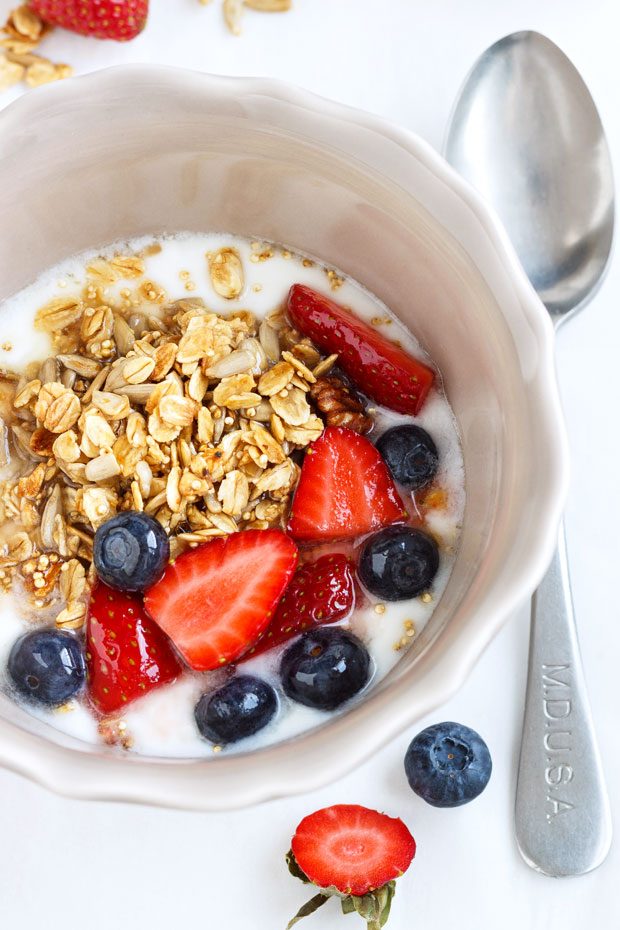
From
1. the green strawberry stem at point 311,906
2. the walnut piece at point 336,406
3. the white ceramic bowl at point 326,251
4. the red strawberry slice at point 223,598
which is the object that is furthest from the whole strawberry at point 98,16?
the green strawberry stem at point 311,906

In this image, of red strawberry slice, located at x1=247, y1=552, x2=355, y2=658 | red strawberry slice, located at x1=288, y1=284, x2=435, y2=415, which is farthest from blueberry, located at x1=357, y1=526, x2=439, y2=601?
red strawberry slice, located at x1=288, y1=284, x2=435, y2=415

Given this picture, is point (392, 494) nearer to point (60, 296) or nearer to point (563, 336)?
point (563, 336)

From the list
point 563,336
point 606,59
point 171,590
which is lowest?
point 171,590

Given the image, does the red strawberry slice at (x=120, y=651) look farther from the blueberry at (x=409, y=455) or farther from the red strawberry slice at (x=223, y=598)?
the blueberry at (x=409, y=455)

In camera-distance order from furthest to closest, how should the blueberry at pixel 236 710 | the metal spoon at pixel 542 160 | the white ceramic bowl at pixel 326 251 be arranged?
the metal spoon at pixel 542 160 < the blueberry at pixel 236 710 < the white ceramic bowl at pixel 326 251

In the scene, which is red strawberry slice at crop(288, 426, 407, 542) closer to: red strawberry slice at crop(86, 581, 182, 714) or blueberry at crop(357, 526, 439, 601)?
blueberry at crop(357, 526, 439, 601)

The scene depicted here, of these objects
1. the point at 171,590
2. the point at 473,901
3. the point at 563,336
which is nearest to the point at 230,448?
the point at 171,590
